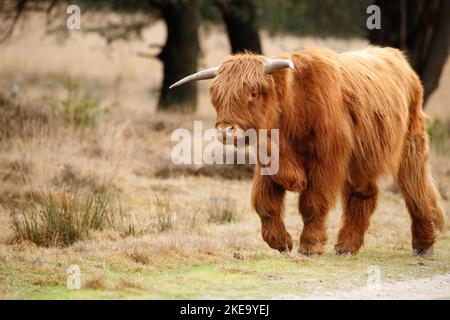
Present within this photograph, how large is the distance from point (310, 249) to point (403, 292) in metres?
1.23

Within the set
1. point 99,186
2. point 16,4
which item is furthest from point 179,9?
point 99,186

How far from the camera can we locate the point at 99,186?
10.4 meters

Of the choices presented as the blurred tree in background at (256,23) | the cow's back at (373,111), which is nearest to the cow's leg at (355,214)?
the cow's back at (373,111)

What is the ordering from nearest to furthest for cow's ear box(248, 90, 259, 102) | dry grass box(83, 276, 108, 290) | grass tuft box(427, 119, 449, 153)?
dry grass box(83, 276, 108, 290), cow's ear box(248, 90, 259, 102), grass tuft box(427, 119, 449, 153)

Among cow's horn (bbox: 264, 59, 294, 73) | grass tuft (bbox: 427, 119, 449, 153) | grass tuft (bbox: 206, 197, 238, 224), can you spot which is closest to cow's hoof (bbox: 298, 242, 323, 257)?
cow's horn (bbox: 264, 59, 294, 73)

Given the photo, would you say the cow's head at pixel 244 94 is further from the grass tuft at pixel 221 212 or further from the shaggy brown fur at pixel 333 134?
the grass tuft at pixel 221 212

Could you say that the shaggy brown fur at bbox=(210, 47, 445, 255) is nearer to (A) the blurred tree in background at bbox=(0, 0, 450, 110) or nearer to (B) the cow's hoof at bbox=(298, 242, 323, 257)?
(B) the cow's hoof at bbox=(298, 242, 323, 257)

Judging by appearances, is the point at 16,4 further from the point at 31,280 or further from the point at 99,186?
the point at 31,280

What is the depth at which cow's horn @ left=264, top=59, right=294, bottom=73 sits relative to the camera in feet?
23.6

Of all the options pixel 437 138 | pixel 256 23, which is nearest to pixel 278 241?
pixel 437 138

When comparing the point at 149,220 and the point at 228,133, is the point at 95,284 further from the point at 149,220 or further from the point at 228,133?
the point at 149,220

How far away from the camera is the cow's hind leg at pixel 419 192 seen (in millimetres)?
8562

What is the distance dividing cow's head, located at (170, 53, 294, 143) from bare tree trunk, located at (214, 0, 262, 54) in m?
10.6
